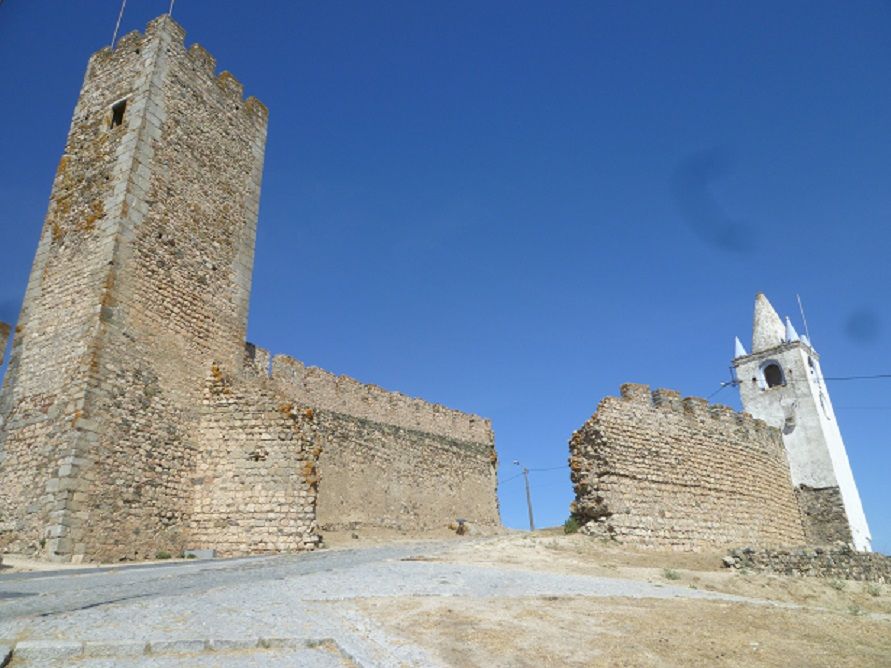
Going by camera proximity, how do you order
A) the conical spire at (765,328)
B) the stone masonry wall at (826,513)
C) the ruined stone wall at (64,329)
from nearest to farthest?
the ruined stone wall at (64,329)
the stone masonry wall at (826,513)
the conical spire at (765,328)

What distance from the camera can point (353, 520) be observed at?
791 inches

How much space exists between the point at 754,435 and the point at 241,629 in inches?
741

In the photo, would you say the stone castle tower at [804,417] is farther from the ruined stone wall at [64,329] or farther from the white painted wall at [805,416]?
the ruined stone wall at [64,329]

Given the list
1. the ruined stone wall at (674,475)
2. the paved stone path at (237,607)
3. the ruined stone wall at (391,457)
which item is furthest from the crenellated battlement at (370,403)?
the paved stone path at (237,607)

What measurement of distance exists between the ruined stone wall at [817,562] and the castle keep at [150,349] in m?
8.76

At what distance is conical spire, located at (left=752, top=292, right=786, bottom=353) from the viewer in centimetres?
3434

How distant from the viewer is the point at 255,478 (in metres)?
12.5

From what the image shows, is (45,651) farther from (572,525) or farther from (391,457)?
(391,457)

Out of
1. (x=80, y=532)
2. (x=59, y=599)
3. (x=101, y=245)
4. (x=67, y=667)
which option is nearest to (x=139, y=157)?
(x=101, y=245)

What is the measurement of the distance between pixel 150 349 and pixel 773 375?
103ft

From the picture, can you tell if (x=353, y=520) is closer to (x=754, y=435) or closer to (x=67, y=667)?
(x=754, y=435)

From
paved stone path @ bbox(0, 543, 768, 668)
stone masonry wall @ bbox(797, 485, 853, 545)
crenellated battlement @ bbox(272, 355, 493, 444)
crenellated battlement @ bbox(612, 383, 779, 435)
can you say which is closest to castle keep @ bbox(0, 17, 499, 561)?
paved stone path @ bbox(0, 543, 768, 668)

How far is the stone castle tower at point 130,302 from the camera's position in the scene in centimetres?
1098

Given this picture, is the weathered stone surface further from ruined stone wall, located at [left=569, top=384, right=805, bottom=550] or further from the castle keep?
ruined stone wall, located at [left=569, top=384, right=805, bottom=550]
